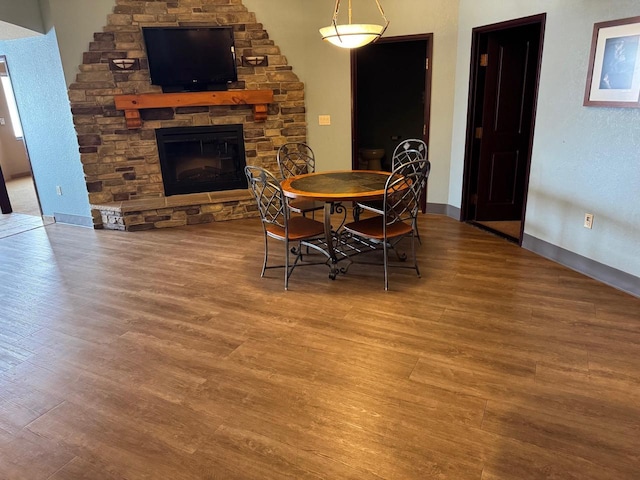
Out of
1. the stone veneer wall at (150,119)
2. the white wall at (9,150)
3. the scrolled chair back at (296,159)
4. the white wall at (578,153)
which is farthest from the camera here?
the white wall at (9,150)

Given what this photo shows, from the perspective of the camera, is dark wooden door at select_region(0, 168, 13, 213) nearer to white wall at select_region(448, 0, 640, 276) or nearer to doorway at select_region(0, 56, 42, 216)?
doorway at select_region(0, 56, 42, 216)

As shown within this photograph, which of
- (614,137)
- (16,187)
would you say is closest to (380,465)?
(614,137)

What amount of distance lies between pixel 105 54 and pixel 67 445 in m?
4.33

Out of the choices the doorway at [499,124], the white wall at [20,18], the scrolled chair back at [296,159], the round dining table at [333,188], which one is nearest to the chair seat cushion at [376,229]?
the round dining table at [333,188]

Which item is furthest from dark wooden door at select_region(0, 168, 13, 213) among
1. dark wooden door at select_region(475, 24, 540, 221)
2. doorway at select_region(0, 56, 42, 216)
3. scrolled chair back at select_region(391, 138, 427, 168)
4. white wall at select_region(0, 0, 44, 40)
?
dark wooden door at select_region(475, 24, 540, 221)

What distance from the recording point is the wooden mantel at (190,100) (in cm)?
488

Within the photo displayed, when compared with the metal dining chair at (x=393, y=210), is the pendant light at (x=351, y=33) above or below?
above

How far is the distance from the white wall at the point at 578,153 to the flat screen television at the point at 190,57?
2932 millimetres

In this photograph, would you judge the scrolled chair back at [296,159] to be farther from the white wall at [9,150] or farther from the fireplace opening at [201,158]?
the white wall at [9,150]

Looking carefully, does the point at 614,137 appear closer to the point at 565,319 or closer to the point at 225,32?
the point at 565,319

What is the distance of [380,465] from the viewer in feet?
5.78

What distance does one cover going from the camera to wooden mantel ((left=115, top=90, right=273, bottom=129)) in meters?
4.88

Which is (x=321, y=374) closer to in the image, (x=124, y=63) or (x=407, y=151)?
(x=407, y=151)

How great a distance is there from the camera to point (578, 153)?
3432 millimetres
